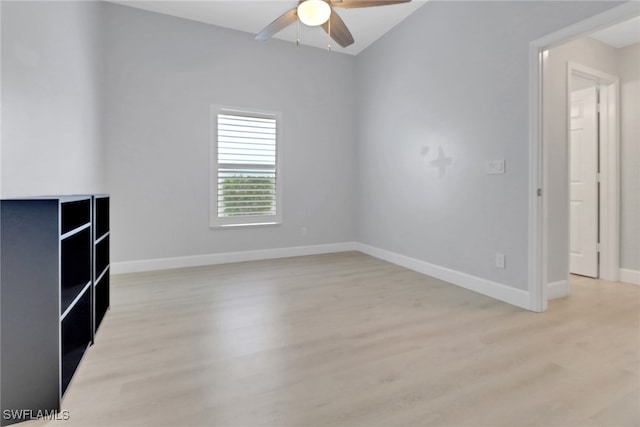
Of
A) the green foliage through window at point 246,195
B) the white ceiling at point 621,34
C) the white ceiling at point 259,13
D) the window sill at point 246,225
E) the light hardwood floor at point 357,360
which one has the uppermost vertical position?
the white ceiling at point 259,13

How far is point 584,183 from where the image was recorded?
3410 mm

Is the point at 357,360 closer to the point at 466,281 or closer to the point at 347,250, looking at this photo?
the point at 466,281

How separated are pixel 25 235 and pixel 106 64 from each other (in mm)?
3026

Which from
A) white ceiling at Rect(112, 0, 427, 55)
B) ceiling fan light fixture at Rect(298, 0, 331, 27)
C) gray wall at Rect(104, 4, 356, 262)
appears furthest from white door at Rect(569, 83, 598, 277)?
Answer: ceiling fan light fixture at Rect(298, 0, 331, 27)

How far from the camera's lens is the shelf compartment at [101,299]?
2.17m

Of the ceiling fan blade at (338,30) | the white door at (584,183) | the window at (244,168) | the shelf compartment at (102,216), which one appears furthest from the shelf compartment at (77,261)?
the white door at (584,183)

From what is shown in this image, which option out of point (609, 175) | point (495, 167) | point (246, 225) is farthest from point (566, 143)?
point (246, 225)

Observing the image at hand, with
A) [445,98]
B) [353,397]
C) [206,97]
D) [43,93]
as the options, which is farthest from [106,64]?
[353,397]

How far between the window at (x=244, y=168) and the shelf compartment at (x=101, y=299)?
5.50ft

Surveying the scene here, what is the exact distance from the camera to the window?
402 cm

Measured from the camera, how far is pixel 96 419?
1.27 metres

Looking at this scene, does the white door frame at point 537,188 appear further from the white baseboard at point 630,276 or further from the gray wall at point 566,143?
the white baseboard at point 630,276

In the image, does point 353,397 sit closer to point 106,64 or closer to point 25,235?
point 25,235

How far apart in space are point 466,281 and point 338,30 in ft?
8.53
